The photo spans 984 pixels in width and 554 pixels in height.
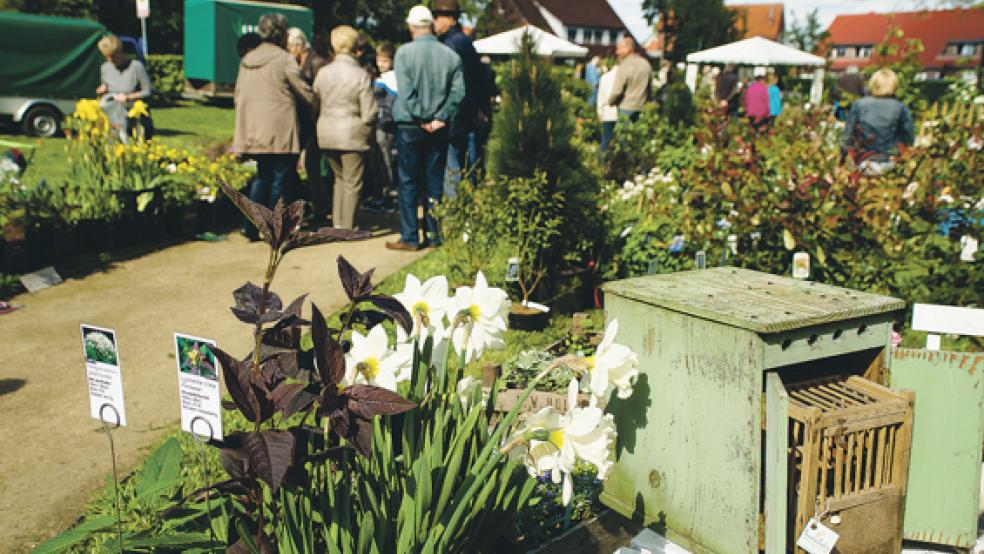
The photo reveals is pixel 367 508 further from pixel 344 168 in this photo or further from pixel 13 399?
pixel 344 168

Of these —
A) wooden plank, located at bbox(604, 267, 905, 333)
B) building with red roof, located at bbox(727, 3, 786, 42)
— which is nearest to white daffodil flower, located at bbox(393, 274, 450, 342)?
wooden plank, located at bbox(604, 267, 905, 333)

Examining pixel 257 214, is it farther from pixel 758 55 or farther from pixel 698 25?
pixel 698 25

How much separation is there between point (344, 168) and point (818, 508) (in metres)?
5.40

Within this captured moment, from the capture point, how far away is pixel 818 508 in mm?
2469

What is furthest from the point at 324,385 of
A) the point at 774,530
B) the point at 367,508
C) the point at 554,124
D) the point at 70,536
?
the point at 554,124

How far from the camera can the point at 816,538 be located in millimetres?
2402

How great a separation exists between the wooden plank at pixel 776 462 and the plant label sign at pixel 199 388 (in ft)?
4.81

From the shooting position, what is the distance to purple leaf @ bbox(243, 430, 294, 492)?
1516 millimetres

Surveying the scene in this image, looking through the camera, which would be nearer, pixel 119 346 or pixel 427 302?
pixel 427 302

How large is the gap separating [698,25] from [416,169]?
48.0 metres

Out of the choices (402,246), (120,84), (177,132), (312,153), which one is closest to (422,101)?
(402,246)

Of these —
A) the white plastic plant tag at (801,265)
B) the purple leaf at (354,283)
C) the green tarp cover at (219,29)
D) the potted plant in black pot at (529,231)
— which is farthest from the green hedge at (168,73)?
the purple leaf at (354,283)

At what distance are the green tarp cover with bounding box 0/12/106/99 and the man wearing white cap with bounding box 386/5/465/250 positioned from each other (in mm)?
10800

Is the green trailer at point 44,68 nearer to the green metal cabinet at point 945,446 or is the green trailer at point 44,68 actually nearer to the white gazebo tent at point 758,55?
the white gazebo tent at point 758,55
